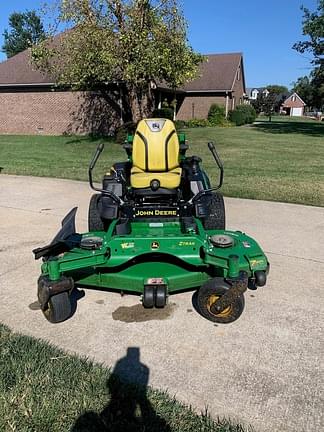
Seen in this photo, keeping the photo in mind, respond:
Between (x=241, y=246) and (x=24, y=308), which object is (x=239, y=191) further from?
(x=24, y=308)

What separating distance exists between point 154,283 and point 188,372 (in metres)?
0.72

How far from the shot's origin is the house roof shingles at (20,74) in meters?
23.2

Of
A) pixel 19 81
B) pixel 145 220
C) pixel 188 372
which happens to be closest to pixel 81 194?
pixel 145 220

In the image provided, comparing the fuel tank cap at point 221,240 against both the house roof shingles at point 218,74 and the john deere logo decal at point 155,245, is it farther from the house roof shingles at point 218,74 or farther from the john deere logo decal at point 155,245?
the house roof shingles at point 218,74

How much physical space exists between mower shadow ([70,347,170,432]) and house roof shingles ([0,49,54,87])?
21855 millimetres

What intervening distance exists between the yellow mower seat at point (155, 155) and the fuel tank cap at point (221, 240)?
839mm

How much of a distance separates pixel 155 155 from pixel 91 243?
46.2 inches

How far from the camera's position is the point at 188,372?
103 inches

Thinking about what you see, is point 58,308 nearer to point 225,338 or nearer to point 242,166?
point 225,338

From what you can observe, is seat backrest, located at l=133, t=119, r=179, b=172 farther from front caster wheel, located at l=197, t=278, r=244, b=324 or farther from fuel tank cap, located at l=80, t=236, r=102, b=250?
front caster wheel, located at l=197, t=278, r=244, b=324

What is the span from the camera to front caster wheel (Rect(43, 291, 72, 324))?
3.04m

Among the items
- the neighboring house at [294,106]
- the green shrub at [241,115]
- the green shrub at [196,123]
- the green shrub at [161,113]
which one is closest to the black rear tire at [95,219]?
the green shrub at [161,113]

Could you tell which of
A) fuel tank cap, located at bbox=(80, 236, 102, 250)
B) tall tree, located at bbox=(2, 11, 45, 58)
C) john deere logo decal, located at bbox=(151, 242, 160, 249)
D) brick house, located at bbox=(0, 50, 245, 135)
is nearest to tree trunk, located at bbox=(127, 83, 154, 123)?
brick house, located at bbox=(0, 50, 245, 135)

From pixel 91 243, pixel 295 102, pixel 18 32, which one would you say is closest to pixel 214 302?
pixel 91 243
